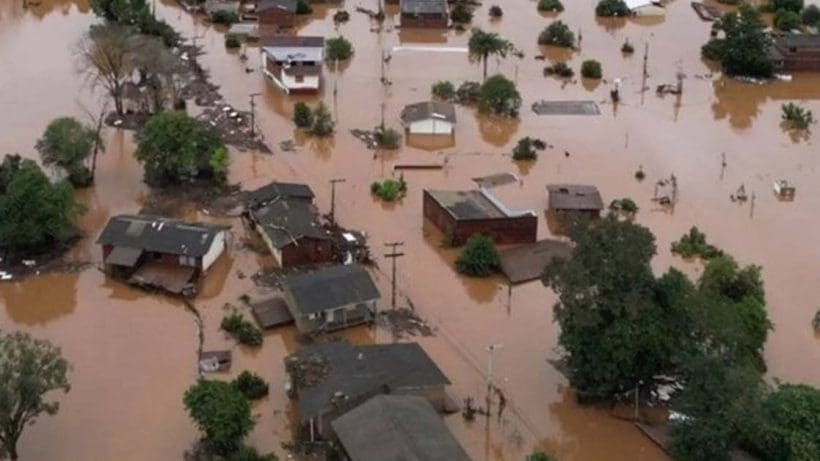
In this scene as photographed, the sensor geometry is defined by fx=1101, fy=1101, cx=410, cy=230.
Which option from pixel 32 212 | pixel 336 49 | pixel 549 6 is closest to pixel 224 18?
pixel 336 49

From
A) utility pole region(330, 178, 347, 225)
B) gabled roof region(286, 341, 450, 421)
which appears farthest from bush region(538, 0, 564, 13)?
gabled roof region(286, 341, 450, 421)

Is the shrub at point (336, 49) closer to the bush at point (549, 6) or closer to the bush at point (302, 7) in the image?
the bush at point (302, 7)

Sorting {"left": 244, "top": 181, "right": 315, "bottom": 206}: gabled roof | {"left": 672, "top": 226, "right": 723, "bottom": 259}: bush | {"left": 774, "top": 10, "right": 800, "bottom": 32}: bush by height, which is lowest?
{"left": 672, "top": 226, "right": 723, "bottom": 259}: bush

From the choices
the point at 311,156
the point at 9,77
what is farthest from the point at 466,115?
the point at 9,77

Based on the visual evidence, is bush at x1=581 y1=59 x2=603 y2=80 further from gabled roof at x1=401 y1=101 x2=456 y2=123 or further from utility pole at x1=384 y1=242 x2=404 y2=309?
utility pole at x1=384 y1=242 x2=404 y2=309

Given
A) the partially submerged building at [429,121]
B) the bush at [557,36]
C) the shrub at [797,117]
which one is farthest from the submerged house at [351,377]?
the bush at [557,36]

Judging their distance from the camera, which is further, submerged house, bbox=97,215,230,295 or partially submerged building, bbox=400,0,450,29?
partially submerged building, bbox=400,0,450,29

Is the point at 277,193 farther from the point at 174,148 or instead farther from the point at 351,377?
the point at 351,377
